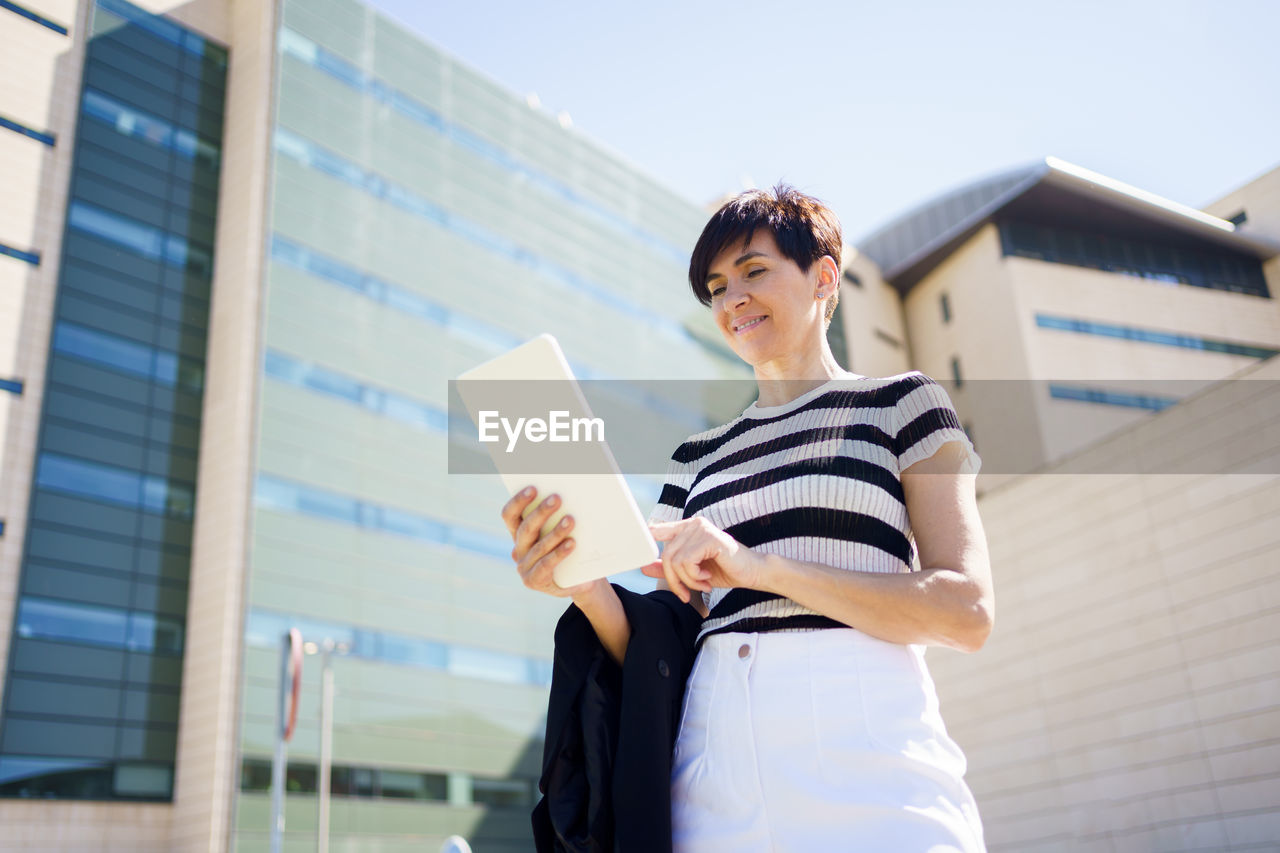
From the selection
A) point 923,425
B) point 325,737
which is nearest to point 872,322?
point 325,737

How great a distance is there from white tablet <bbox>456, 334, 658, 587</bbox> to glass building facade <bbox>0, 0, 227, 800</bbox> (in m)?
21.4

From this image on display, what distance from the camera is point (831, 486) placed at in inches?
63.2

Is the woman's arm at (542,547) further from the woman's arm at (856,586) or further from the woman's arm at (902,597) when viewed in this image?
the woman's arm at (902,597)

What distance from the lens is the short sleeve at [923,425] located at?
1.58m

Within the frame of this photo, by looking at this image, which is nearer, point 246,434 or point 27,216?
point 27,216

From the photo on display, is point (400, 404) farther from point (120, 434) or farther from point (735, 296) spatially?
point (735, 296)

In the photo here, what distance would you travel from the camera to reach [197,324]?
24547 millimetres

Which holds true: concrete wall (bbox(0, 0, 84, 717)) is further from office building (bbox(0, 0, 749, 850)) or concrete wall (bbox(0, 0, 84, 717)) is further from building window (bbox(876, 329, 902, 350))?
building window (bbox(876, 329, 902, 350))

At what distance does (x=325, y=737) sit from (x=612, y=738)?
21.8 metres

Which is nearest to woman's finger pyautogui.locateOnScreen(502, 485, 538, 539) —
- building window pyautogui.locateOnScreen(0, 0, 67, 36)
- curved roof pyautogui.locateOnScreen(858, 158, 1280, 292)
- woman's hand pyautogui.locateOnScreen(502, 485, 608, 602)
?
woman's hand pyautogui.locateOnScreen(502, 485, 608, 602)

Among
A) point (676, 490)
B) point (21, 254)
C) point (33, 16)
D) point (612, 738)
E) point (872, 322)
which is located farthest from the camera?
point (872, 322)

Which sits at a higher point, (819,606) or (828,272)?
(828,272)

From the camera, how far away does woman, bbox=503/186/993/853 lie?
136 cm

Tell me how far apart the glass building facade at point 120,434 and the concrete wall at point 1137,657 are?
17.0m
